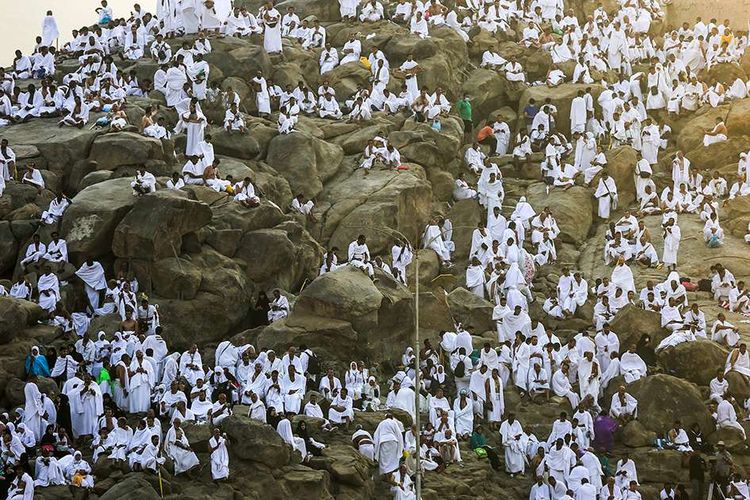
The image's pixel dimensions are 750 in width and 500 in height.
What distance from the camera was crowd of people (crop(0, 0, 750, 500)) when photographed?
27.1 meters

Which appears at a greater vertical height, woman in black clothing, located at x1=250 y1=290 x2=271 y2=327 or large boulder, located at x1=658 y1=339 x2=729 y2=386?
woman in black clothing, located at x1=250 y1=290 x2=271 y2=327

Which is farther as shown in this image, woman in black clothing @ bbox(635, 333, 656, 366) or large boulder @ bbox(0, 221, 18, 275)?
woman in black clothing @ bbox(635, 333, 656, 366)

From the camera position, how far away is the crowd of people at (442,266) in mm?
27078

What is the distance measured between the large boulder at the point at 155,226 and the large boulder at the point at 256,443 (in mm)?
6510

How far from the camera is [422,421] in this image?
29109 mm

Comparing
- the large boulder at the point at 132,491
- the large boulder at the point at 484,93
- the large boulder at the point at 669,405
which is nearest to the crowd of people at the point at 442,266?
the large boulder at the point at 669,405

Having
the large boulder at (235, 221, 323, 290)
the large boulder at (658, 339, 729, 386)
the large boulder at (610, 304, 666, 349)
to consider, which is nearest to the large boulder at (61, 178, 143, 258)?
the large boulder at (235, 221, 323, 290)

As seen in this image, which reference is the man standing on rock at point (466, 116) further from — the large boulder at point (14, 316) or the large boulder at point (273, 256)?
the large boulder at point (14, 316)

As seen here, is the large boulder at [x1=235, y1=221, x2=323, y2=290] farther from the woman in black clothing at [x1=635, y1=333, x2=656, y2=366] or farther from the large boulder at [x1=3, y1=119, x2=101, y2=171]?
the woman in black clothing at [x1=635, y1=333, x2=656, y2=366]

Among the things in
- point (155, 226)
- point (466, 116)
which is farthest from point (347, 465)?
point (466, 116)

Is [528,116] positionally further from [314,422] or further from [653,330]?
[314,422]

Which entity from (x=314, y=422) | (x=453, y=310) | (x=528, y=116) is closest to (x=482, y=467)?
(x=314, y=422)

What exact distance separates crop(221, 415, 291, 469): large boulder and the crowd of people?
0.97 ft

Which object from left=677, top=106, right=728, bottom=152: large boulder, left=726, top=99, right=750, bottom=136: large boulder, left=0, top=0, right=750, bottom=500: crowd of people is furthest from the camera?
left=677, top=106, right=728, bottom=152: large boulder
